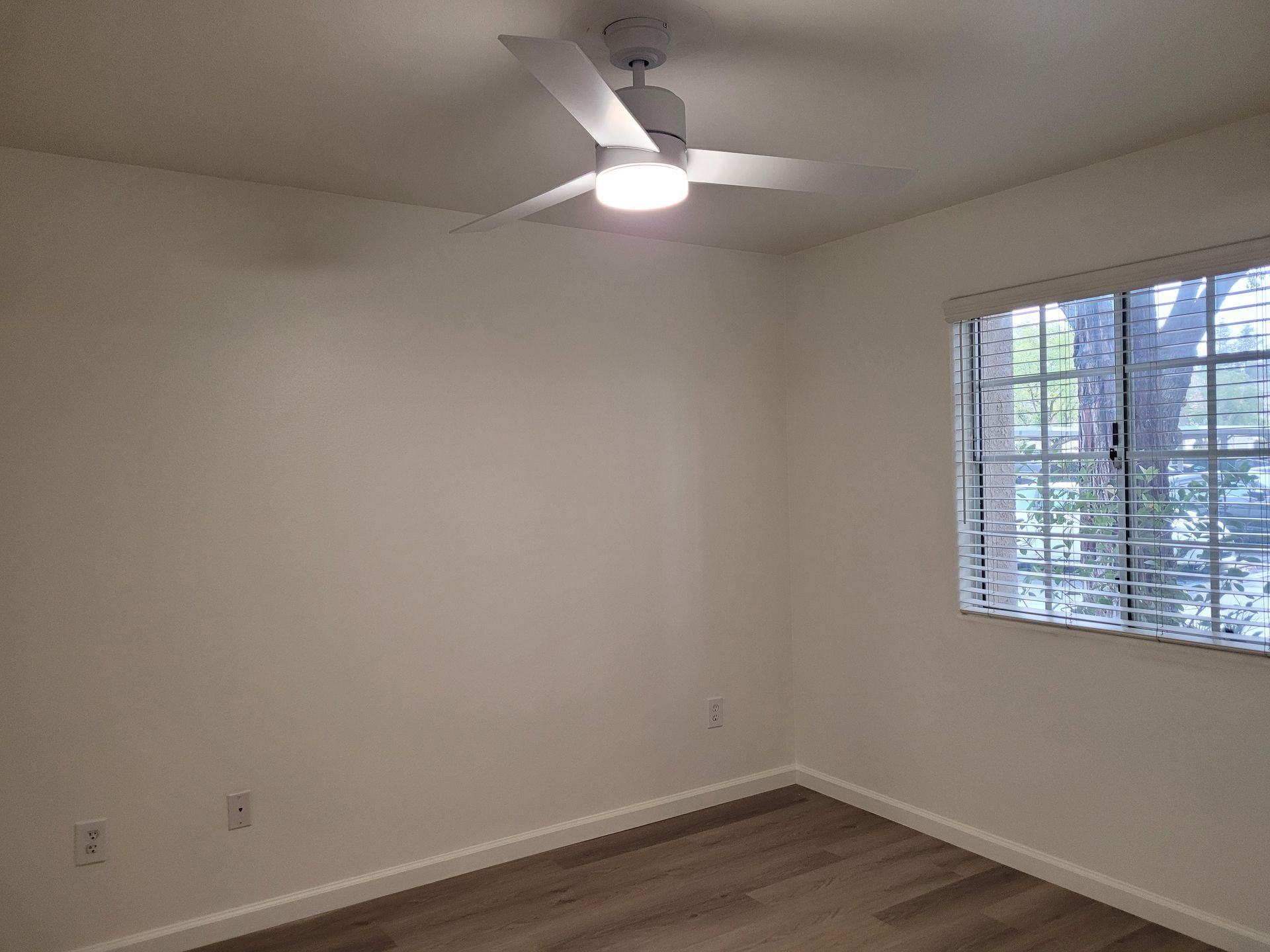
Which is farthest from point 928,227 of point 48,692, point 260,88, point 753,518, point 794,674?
point 48,692

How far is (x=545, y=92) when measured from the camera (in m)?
2.22

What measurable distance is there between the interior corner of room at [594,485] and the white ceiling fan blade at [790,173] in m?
0.01

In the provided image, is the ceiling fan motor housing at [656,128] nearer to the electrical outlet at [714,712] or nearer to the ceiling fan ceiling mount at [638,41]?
the ceiling fan ceiling mount at [638,41]

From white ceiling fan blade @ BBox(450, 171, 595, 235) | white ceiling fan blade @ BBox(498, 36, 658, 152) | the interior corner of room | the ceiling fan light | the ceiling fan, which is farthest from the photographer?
the interior corner of room

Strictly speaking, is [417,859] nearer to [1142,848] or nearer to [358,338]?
[358,338]

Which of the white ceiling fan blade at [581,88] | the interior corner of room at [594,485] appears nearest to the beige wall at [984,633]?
the interior corner of room at [594,485]

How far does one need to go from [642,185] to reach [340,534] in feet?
5.51

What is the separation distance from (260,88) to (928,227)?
2398 mm

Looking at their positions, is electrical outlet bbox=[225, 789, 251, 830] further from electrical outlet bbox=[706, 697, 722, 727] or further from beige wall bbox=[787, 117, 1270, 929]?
beige wall bbox=[787, 117, 1270, 929]

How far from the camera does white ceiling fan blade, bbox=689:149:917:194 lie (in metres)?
1.95

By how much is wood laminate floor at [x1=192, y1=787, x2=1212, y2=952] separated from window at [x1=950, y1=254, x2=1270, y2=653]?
0.92 m

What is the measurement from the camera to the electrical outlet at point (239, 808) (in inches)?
109

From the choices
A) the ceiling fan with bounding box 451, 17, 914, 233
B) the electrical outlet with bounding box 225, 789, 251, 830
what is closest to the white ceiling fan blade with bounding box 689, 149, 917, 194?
the ceiling fan with bounding box 451, 17, 914, 233

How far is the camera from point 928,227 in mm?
3416
